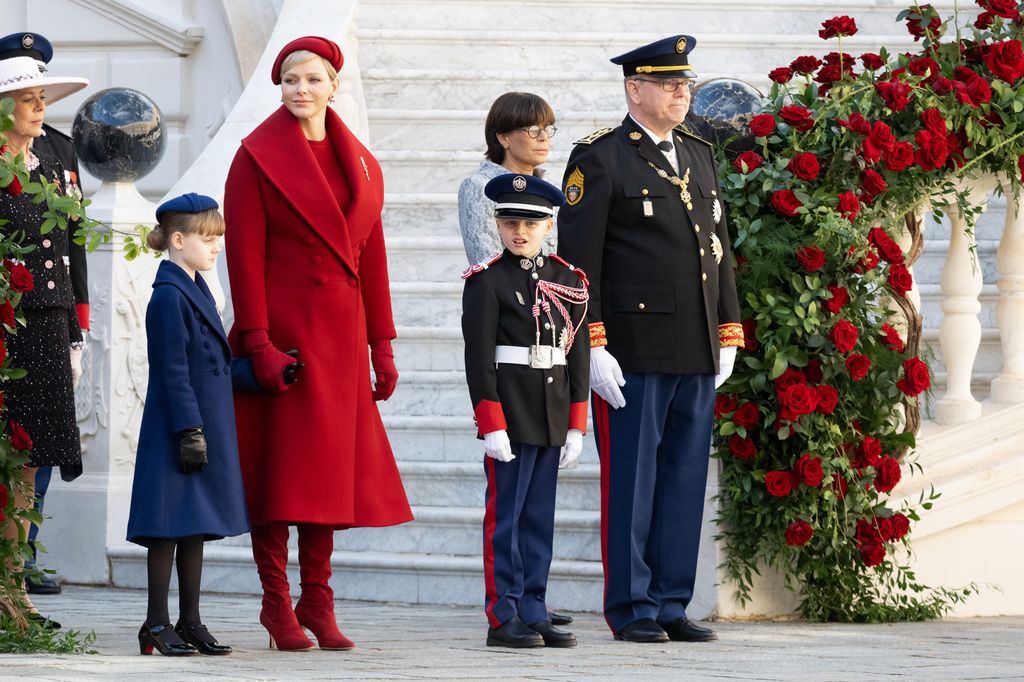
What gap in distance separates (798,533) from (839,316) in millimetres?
709

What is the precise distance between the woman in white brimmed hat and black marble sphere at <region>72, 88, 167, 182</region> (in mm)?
1684

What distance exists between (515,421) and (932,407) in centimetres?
241

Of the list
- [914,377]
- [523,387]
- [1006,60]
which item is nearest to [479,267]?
[523,387]

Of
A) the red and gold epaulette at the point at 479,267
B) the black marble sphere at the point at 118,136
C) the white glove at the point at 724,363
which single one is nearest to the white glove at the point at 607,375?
the white glove at the point at 724,363

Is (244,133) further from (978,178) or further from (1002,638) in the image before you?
Answer: (1002,638)

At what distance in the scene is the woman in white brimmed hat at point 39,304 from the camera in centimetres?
611

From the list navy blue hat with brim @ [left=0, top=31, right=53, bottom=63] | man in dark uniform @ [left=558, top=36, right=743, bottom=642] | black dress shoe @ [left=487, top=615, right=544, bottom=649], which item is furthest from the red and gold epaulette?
navy blue hat with brim @ [left=0, top=31, right=53, bottom=63]

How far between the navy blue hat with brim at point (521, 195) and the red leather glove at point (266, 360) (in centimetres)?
77

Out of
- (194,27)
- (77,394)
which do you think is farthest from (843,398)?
(194,27)

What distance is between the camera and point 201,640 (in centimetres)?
554

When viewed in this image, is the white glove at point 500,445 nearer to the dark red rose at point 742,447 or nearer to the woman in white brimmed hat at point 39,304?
the dark red rose at point 742,447

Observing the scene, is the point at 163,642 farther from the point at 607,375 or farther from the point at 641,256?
the point at 641,256

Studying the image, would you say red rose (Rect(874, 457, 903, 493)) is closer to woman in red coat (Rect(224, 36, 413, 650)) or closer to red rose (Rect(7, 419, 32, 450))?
woman in red coat (Rect(224, 36, 413, 650))

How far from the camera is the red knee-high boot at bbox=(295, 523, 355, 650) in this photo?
5742 mm
